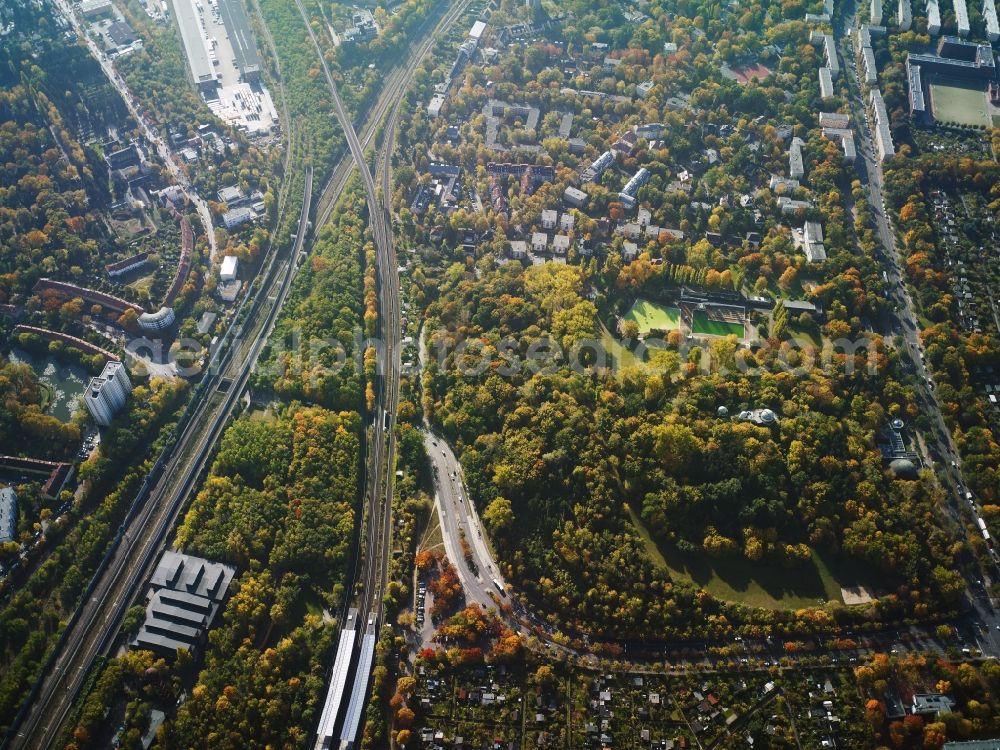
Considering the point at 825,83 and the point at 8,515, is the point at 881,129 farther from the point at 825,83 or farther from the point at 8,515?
the point at 8,515

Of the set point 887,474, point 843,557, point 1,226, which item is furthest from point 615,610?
point 1,226

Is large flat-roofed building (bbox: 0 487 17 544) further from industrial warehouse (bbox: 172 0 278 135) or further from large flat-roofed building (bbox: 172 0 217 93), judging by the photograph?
large flat-roofed building (bbox: 172 0 217 93)

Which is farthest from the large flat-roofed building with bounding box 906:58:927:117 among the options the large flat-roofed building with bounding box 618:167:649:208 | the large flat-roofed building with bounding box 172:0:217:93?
the large flat-roofed building with bounding box 172:0:217:93

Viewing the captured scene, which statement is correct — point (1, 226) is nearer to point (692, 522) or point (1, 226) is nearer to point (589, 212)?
point (589, 212)

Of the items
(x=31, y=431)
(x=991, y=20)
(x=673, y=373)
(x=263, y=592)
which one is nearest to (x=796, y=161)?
(x=673, y=373)

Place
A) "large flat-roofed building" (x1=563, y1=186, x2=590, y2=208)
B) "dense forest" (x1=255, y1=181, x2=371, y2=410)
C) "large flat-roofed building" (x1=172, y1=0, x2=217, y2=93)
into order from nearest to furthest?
"dense forest" (x1=255, y1=181, x2=371, y2=410) < "large flat-roofed building" (x1=563, y1=186, x2=590, y2=208) < "large flat-roofed building" (x1=172, y1=0, x2=217, y2=93)

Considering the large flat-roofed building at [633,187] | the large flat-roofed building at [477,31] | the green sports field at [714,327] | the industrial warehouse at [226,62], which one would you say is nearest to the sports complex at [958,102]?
the large flat-roofed building at [633,187]

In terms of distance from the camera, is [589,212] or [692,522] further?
[589,212]
